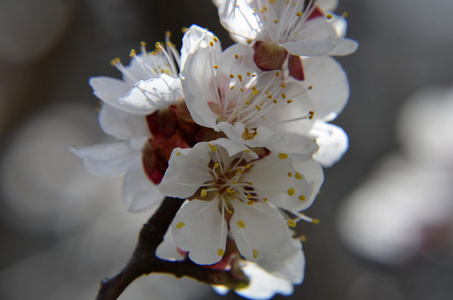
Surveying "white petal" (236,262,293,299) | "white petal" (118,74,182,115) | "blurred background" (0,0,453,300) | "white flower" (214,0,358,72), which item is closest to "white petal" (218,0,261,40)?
"white flower" (214,0,358,72)

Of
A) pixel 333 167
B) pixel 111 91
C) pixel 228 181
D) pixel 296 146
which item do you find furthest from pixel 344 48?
pixel 333 167

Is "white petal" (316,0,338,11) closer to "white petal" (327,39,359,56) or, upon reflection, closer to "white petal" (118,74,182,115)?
"white petal" (327,39,359,56)

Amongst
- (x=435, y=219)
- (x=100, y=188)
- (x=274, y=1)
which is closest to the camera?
(x=274, y=1)

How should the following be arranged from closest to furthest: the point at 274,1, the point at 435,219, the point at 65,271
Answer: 1. the point at 274,1
2. the point at 435,219
3. the point at 65,271

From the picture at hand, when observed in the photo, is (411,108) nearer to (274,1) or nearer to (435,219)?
(435,219)

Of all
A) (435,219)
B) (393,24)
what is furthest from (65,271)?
(393,24)
